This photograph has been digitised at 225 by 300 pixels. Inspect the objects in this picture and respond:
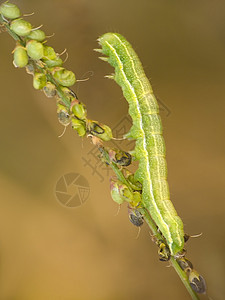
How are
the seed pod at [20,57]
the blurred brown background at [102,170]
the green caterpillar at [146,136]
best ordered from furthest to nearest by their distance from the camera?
the blurred brown background at [102,170] → the green caterpillar at [146,136] → the seed pod at [20,57]

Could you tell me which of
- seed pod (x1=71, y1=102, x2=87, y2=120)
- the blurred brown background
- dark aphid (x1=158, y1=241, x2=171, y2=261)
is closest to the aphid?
seed pod (x1=71, y1=102, x2=87, y2=120)

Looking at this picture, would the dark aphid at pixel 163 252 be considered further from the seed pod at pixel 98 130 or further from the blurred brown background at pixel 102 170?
the blurred brown background at pixel 102 170

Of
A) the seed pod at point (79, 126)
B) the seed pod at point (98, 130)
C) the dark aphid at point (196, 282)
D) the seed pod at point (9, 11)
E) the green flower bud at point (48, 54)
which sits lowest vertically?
the dark aphid at point (196, 282)

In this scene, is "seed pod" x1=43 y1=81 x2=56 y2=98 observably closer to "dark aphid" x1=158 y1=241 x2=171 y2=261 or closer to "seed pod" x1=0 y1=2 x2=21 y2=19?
"seed pod" x1=0 y1=2 x2=21 y2=19

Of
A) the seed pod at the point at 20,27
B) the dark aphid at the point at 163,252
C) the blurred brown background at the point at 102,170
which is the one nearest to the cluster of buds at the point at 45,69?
the seed pod at the point at 20,27

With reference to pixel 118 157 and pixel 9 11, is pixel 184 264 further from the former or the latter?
pixel 9 11

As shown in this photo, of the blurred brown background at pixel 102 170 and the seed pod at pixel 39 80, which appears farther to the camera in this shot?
the blurred brown background at pixel 102 170

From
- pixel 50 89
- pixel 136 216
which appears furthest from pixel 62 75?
pixel 136 216

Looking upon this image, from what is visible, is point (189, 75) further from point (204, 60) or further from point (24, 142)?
point (24, 142)

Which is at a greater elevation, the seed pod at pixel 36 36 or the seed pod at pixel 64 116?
the seed pod at pixel 36 36
